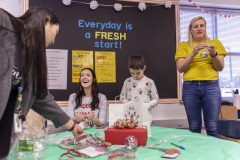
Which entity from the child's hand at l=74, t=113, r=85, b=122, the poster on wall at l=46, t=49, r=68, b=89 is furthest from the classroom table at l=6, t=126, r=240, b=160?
the poster on wall at l=46, t=49, r=68, b=89

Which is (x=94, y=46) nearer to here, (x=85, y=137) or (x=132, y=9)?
(x=132, y=9)

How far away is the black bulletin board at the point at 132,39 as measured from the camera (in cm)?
300

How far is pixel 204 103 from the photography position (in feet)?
7.18

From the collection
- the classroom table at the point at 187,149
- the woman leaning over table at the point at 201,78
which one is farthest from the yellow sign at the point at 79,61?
the classroom table at the point at 187,149

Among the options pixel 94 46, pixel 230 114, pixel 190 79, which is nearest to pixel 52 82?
pixel 94 46

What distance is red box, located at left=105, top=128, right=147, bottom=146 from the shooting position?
136cm

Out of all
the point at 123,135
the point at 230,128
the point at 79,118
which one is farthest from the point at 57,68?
the point at 230,128

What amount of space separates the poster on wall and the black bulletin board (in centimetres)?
5

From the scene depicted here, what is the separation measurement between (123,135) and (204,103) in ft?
3.56

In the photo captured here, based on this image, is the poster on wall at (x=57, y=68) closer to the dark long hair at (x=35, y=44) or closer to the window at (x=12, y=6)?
the window at (x=12, y=6)

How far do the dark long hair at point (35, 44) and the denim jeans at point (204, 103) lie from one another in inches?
59.8

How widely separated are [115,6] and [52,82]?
122cm

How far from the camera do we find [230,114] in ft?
10.6

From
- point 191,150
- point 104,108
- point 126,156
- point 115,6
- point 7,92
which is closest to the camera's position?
point 7,92
